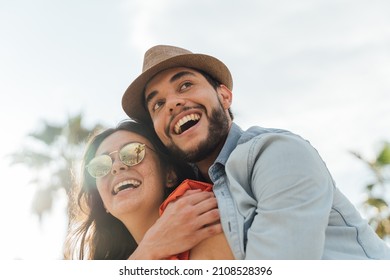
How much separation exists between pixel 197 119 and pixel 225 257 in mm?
1041

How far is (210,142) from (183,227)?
696 millimetres

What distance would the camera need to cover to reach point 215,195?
3.00 metres

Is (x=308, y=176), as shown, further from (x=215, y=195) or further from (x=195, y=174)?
(x=195, y=174)

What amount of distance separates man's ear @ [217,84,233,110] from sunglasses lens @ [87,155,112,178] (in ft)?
3.25

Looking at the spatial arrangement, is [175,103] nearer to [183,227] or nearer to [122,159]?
[122,159]

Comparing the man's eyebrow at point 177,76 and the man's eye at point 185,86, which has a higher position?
the man's eyebrow at point 177,76

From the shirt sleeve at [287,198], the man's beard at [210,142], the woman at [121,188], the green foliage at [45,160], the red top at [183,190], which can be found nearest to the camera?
A: the shirt sleeve at [287,198]

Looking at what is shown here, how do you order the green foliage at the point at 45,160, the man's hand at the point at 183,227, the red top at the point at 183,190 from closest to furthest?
1. the man's hand at the point at 183,227
2. the red top at the point at 183,190
3. the green foliage at the point at 45,160

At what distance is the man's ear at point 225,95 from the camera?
3.82 m

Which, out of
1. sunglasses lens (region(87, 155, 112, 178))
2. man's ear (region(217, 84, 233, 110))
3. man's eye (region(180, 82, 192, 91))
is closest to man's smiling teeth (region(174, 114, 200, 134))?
man's eye (region(180, 82, 192, 91))

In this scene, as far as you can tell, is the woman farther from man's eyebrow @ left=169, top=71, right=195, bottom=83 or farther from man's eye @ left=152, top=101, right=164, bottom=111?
man's eyebrow @ left=169, top=71, right=195, bottom=83

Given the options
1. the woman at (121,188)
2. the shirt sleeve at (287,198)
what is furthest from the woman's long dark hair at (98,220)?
the shirt sleeve at (287,198)

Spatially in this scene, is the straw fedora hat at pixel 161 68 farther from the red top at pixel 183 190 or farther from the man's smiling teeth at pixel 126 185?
the red top at pixel 183 190

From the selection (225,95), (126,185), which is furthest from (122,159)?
(225,95)
